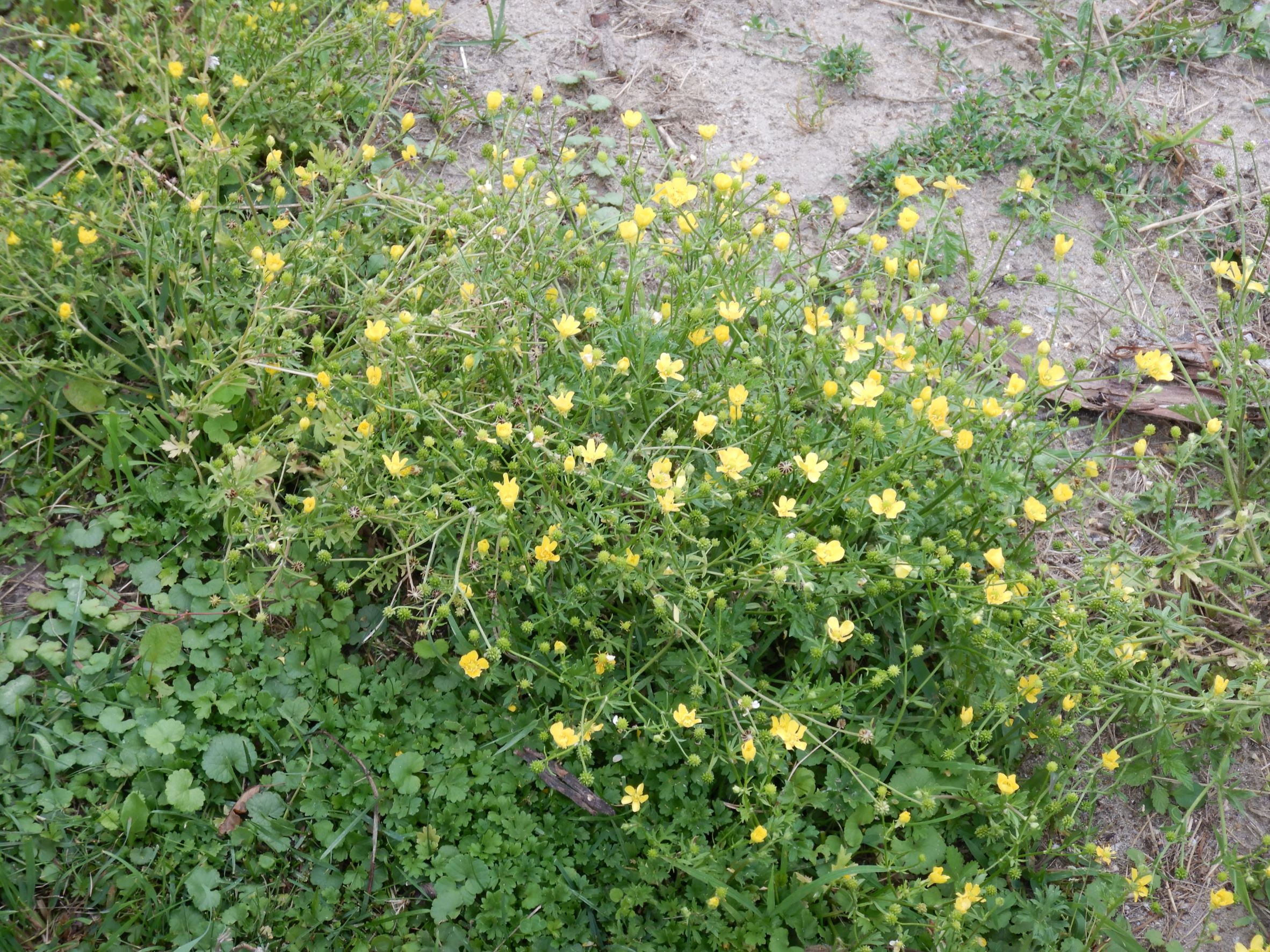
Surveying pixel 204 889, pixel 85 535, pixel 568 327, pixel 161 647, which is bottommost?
pixel 204 889

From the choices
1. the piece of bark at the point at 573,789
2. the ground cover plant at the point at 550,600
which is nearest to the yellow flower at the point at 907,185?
the ground cover plant at the point at 550,600

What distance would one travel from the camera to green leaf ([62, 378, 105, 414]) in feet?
9.11

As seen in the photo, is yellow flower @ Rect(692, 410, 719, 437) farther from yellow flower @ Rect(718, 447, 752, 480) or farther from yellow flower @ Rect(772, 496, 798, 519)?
yellow flower @ Rect(772, 496, 798, 519)

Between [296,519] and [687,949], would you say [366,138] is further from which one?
[687,949]

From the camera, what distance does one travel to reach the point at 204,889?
7.43 feet

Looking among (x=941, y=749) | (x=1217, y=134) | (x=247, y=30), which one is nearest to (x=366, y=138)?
(x=247, y=30)

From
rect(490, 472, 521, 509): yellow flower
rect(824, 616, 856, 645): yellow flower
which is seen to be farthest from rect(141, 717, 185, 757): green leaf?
rect(824, 616, 856, 645): yellow flower

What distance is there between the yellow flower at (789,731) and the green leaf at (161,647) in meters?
1.56

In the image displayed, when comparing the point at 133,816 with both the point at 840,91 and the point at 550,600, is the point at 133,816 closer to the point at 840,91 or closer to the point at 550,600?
the point at 550,600

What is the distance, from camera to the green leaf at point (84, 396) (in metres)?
2.78

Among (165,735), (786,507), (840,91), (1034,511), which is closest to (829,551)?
(786,507)

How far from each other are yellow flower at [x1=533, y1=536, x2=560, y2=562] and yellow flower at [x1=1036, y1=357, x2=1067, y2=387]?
1.31 m

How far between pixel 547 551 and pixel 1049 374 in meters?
1.36

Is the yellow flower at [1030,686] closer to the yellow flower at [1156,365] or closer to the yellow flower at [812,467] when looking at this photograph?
the yellow flower at [812,467]
